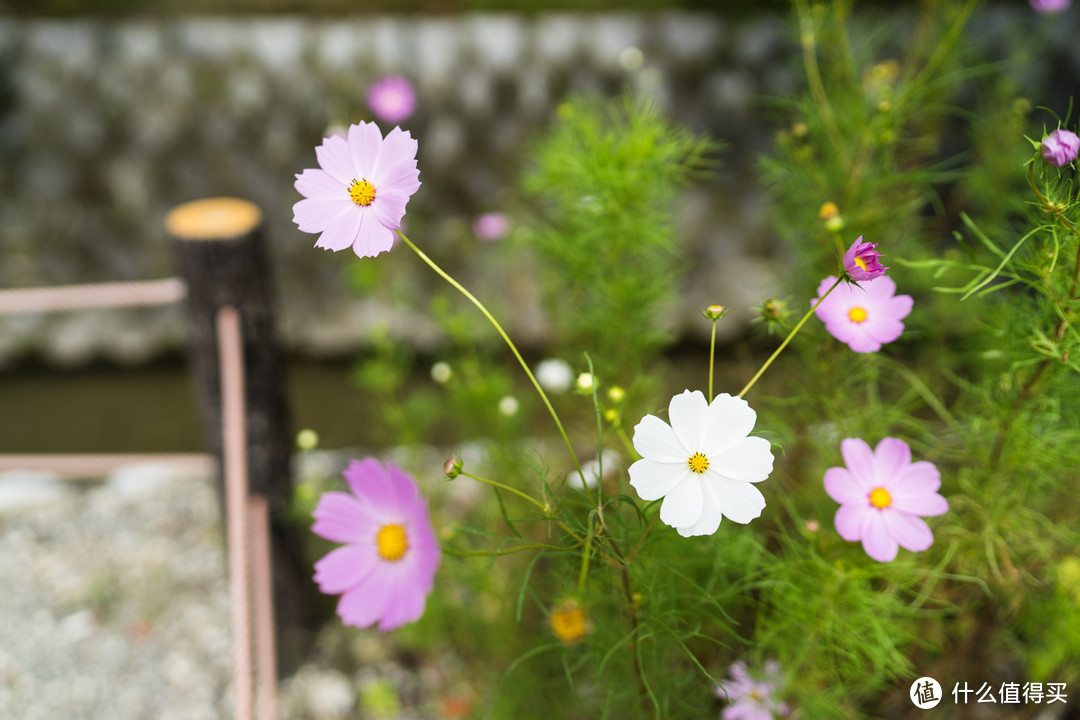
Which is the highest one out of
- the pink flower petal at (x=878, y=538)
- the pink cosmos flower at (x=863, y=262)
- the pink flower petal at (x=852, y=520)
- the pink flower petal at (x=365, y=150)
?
the pink flower petal at (x=365, y=150)

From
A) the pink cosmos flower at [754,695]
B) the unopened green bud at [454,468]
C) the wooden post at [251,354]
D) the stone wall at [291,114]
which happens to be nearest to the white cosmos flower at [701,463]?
Answer: the unopened green bud at [454,468]

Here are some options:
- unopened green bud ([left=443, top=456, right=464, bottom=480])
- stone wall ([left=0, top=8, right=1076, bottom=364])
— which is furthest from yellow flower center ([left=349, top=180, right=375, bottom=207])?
stone wall ([left=0, top=8, right=1076, bottom=364])

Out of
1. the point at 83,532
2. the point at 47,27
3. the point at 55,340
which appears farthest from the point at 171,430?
the point at 47,27

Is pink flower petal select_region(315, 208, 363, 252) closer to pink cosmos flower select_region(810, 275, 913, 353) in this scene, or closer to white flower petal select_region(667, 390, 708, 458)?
white flower petal select_region(667, 390, 708, 458)

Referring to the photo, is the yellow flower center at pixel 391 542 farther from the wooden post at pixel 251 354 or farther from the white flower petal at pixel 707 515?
the wooden post at pixel 251 354

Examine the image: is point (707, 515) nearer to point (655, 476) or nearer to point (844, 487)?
point (655, 476)

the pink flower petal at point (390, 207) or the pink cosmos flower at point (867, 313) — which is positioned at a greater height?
the pink flower petal at point (390, 207)

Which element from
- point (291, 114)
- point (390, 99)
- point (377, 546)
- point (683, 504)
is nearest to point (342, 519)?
point (377, 546)

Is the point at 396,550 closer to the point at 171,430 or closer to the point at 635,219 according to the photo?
the point at 635,219
